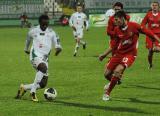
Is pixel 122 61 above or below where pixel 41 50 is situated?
below

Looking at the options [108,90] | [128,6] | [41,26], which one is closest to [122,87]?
[108,90]

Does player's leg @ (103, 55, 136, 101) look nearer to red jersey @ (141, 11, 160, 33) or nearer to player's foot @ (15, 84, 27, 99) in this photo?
player's foot @ (15, 84, 27, 99)

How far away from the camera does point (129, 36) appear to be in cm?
1269

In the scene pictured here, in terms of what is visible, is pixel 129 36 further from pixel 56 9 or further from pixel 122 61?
pixel 56 9

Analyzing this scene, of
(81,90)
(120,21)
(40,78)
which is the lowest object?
(81,90)

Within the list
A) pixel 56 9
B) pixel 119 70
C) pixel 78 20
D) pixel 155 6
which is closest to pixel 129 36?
pixel 119 70

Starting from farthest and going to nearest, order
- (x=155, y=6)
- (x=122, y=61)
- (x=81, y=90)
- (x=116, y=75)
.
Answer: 1. (x=155, y=6)
2. (x=81, y=90)
3. (x=122, y=61)
4. (x=116, y=75)

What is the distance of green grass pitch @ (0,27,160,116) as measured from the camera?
38.1 feet

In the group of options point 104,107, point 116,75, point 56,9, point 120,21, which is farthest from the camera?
point 56,9

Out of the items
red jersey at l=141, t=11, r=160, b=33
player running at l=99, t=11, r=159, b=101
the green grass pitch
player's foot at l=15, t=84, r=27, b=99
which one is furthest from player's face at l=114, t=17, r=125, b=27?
red jersey at l=141, t=11, r=160, b=33

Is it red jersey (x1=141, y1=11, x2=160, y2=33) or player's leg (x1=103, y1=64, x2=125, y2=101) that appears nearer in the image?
player's leg (x1=103, y1=64, x2=125, y2=101)

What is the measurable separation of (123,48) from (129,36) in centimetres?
37

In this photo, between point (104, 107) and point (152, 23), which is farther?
point (152, 23)

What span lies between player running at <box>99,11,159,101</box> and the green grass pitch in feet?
2.03
